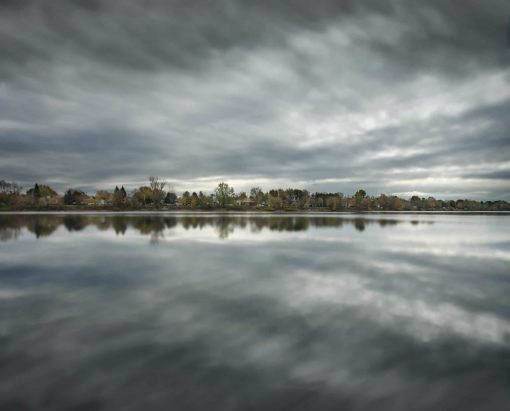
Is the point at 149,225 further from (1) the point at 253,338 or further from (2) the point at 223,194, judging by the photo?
(2) the point at 223,194

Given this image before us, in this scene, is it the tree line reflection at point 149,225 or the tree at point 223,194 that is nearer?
the tree line reflection at point 149,225

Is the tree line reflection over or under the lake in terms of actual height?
over

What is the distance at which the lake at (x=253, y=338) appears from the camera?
472 cm

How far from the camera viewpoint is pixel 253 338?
6625 millimetres

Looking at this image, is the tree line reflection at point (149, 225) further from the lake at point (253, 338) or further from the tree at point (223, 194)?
the tree at point (223, 194)

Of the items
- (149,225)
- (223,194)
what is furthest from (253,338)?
(223,194)

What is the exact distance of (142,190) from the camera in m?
158

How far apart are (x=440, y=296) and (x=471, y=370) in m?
4.92

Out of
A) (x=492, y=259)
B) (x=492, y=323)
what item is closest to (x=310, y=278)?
(x=492, y=323)

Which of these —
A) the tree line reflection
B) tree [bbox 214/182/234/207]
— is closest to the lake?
the tree line reflection

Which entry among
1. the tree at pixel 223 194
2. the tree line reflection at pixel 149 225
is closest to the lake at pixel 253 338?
the tree line reflection at pixel 149 225

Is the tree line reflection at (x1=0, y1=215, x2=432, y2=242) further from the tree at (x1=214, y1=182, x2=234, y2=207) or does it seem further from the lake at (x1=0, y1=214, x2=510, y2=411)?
the tree at (x1=214, y1=182, x2=234, y2=207)

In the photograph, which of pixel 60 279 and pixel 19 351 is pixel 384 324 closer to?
pixel 19 351

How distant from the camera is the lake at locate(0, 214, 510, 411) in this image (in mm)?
4723
